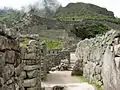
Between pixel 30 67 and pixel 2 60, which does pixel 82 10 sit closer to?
pixel 30 67

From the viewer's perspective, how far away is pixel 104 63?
1046 cm

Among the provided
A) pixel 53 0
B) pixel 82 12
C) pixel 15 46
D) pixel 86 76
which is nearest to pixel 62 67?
pixel 86 76

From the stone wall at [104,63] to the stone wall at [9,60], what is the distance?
4.12m

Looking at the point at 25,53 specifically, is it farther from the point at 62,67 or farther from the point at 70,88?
the point at 62,67

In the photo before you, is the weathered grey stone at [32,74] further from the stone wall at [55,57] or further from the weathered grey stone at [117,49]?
the stone wall at [55,57]

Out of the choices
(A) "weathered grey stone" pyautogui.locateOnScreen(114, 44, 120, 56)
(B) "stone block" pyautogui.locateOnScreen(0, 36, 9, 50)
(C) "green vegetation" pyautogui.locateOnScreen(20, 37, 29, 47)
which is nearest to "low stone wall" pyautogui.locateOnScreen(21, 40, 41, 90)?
(C) "green vegetation" pyautogui.locateOnScreen(20, 37, 29, 47)

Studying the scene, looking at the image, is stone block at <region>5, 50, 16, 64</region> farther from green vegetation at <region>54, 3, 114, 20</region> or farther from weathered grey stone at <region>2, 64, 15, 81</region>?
green vegetation at <region>54, 3, 114, 20</region>

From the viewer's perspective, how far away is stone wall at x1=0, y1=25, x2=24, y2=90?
4191mm

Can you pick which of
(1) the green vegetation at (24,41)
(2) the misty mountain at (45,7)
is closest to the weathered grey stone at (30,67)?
(1) the green vegetation at (24,41)

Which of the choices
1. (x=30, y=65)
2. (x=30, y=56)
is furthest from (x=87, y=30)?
(x=30, y=65)

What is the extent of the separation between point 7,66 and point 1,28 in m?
0.65

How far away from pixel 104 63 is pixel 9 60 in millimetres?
6438

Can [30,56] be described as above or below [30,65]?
above

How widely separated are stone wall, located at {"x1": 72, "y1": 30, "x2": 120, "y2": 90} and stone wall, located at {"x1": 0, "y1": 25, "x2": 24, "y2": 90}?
412 centimetres
